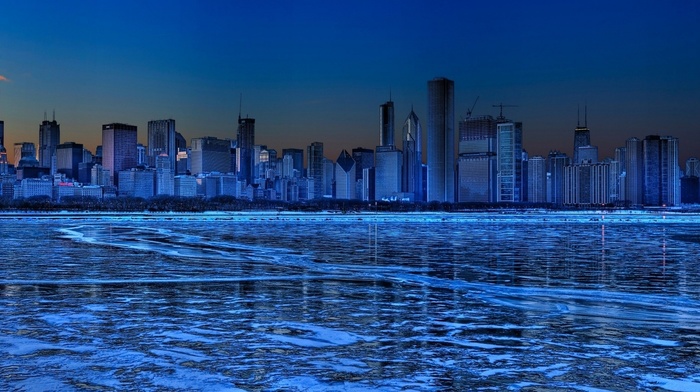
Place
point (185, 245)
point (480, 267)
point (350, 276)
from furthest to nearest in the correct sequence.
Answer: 1. point (185, 245)
2. point (480, 267)
3. point (350, 276)

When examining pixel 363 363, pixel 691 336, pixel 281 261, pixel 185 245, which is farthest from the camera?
pixel 185 245

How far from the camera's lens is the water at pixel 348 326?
9.28 metres

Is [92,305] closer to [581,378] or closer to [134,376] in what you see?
[134,376]

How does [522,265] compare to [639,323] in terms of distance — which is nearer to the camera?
[639,323]

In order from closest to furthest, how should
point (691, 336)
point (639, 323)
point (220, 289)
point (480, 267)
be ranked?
point (691, 336), point (639, 323), point (220, 289), point (480, 267)

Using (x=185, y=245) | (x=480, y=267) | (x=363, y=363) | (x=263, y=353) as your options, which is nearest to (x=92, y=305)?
(x=263, y=353)

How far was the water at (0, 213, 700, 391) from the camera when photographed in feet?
30.5

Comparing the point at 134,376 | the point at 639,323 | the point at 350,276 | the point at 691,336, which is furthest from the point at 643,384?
the point at 350,276

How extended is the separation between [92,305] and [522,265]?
16.3 metres

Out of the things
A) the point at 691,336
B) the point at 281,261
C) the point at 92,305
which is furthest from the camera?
the point at 281,261

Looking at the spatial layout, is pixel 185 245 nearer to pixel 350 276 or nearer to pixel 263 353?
pixel 350 276

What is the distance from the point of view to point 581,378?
9219 millimetres

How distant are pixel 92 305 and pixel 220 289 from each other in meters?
3.85

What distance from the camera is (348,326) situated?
42.9 ft
